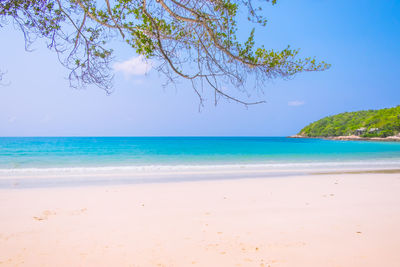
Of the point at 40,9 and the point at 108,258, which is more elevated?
the point at 40,9

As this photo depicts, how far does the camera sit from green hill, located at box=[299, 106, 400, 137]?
69125 mm

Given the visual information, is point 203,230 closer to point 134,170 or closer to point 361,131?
point 134,170

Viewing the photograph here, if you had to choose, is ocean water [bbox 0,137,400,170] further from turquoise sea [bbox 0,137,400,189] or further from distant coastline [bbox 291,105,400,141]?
distant coastline [bbox 291,105,400,141]

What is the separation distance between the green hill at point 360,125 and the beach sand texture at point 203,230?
7677cm

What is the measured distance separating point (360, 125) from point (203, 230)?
298 feet

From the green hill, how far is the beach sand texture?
76772mm

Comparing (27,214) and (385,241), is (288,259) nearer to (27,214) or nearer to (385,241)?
(385,241)

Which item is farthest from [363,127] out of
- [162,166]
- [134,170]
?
[134,170]

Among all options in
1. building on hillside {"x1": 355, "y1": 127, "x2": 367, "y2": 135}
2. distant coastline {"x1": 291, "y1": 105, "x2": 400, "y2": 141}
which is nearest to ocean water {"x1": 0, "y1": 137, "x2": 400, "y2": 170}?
distant coastline {"x1": 291, "y1": 105, "x2": 400, "y2": 141}

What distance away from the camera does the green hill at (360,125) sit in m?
69.1

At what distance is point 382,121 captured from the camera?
7388 centimetres

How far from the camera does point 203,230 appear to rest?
166 inches

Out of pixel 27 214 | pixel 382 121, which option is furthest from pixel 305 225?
pixel 382 121

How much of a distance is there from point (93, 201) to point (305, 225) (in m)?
4.86
